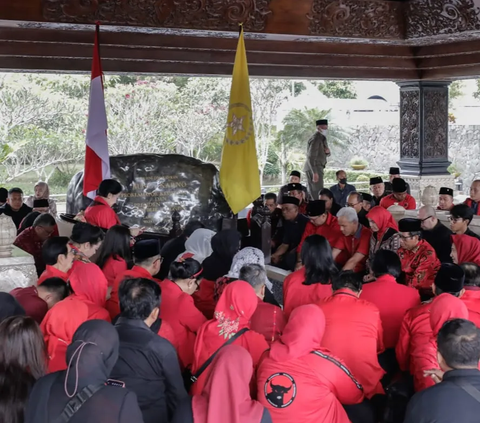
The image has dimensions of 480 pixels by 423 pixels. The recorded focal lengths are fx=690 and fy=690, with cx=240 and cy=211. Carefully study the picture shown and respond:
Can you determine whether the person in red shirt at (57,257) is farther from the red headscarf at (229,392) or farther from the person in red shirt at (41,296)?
the red headscarf at (229,392)

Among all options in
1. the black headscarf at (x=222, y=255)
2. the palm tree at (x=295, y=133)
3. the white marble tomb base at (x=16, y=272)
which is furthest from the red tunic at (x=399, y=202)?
the palm tree at (x=295, y=133)

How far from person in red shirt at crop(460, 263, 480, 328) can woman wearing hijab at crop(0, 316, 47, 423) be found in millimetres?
2387

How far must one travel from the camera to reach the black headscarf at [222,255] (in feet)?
17.0

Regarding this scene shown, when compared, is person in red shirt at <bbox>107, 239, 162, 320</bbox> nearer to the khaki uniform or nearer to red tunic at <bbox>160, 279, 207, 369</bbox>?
red tunic at <bbox>160, 279, 207, 369</bbox>

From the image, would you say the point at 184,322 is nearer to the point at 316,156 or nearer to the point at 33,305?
the point at 33,305

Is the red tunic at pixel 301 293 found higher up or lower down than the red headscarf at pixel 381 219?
lower down

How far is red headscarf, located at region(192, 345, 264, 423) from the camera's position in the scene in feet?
8.48

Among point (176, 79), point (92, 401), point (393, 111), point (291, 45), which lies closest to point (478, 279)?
point (92, 401)

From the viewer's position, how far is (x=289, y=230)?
7305 mm

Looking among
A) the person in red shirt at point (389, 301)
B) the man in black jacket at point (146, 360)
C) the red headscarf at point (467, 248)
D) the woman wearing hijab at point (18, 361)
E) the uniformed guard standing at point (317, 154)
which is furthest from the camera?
the uniformed guard standing at point (317, 154)

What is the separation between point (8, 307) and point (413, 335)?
84.7 inches

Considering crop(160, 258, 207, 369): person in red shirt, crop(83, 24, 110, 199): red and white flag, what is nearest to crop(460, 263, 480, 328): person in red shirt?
crop(160, 258, 207, 369): person in red shirt

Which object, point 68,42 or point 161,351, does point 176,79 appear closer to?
point 68,42

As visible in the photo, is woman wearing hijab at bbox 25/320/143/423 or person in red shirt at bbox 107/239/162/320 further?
person in red shirt at bbox 107/239/162/320
